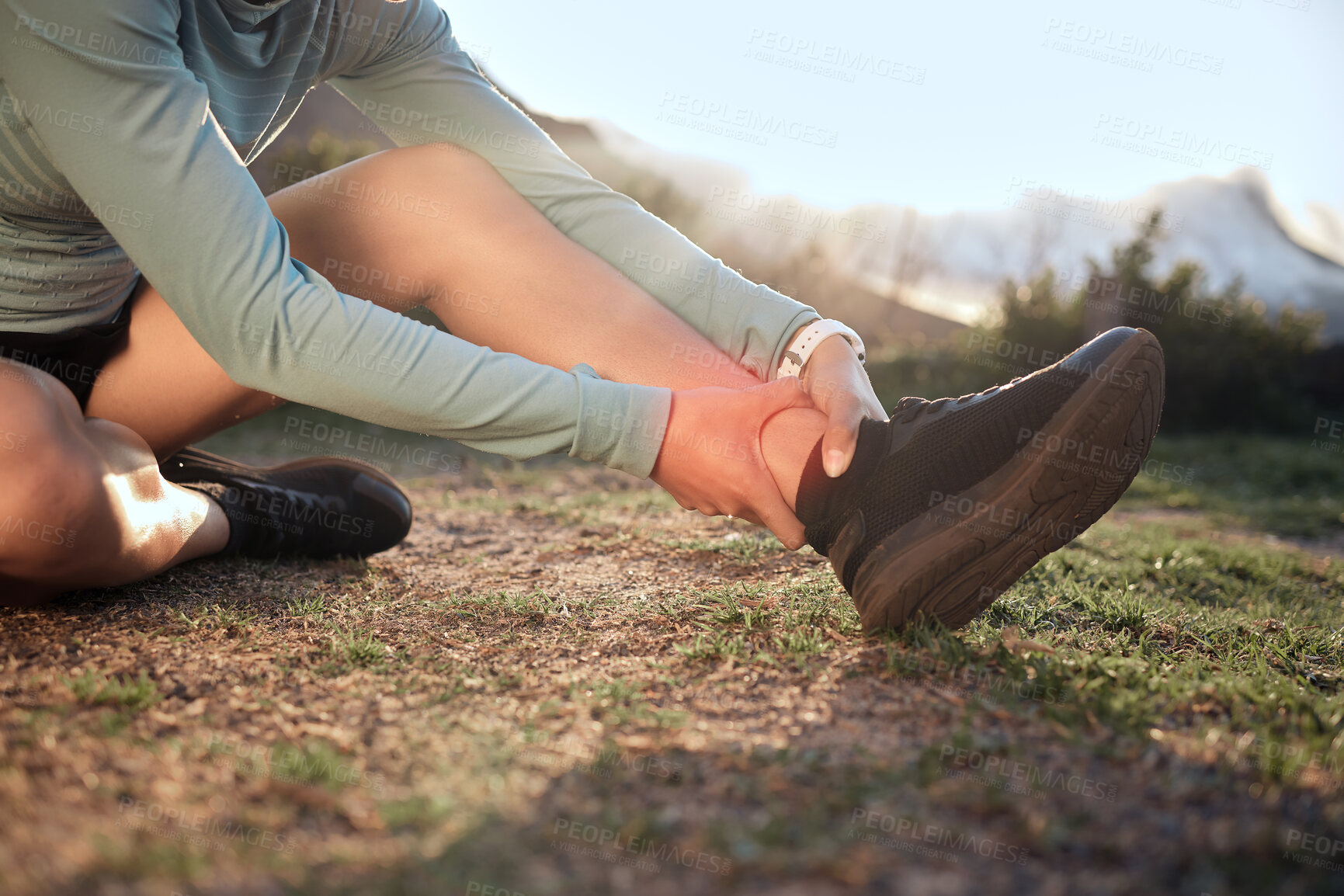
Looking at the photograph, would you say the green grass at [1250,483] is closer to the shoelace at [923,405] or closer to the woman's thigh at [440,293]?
the shoelace at [923,405]

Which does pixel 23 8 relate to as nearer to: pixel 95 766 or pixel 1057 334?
pixel 95 766

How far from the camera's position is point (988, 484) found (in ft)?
4.06

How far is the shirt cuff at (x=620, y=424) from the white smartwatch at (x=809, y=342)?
0.35 m

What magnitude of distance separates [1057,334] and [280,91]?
24.9 feet

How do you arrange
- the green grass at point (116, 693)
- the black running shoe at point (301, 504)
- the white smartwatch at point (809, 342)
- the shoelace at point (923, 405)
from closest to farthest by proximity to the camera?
1. the green grass at point (116, 693)
2. the shoelace at point (923, 405)
3. the white smartwatch at point (809, 342)
4. the black running shoe at point (301, 504)

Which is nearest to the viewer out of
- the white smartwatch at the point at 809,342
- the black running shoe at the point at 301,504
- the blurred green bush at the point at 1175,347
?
the white smartwatch at the point at 809,342

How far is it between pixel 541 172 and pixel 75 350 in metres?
0.90

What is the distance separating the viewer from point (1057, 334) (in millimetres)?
7758

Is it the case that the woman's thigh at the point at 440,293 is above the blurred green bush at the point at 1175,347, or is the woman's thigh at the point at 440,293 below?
below

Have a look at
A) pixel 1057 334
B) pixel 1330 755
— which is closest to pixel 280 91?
pixel 1330 755

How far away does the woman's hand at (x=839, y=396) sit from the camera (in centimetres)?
122

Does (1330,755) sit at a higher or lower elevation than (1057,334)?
lower

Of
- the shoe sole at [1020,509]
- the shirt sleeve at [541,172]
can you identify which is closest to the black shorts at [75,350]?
the shirt sleeve at [541,172]

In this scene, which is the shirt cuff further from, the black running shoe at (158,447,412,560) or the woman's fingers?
the black running shoe at (158,447,412,560)
